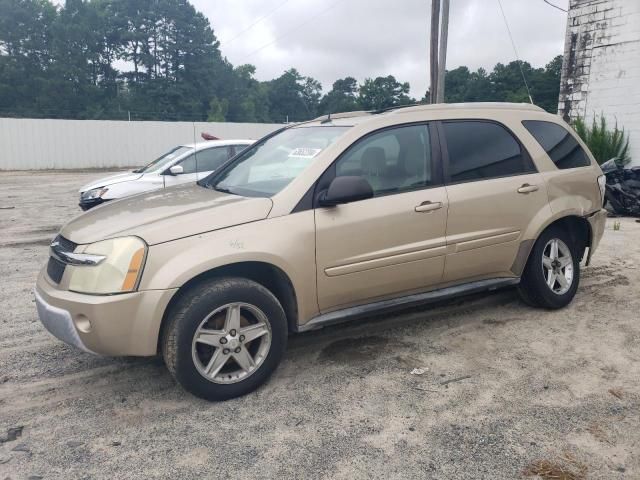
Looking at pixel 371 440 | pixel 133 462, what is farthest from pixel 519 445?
pixel 133 462

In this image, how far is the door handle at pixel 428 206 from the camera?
3.87 metres

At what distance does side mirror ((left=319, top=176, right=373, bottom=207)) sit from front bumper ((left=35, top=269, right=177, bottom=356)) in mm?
1155

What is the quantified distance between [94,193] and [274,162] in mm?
5754

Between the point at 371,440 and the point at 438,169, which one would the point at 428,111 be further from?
the point at 371,440

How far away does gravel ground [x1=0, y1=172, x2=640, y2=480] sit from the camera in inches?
106

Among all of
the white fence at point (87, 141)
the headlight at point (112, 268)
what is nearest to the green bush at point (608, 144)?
the headlight at point (112, 268)

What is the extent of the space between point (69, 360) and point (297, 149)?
7.65 feet

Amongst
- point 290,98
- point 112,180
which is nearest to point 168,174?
point 112,180

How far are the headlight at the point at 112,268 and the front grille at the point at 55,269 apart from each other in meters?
0.17

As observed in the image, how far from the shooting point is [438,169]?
160 inches

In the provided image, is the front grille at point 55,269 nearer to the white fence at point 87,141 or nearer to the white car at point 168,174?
the white car at point 168,174

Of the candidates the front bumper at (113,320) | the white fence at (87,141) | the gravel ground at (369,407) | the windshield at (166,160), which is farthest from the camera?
the white fence at (87,141)

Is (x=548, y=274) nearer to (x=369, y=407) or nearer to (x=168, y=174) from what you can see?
(x=369, y=407)

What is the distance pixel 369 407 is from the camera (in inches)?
127
